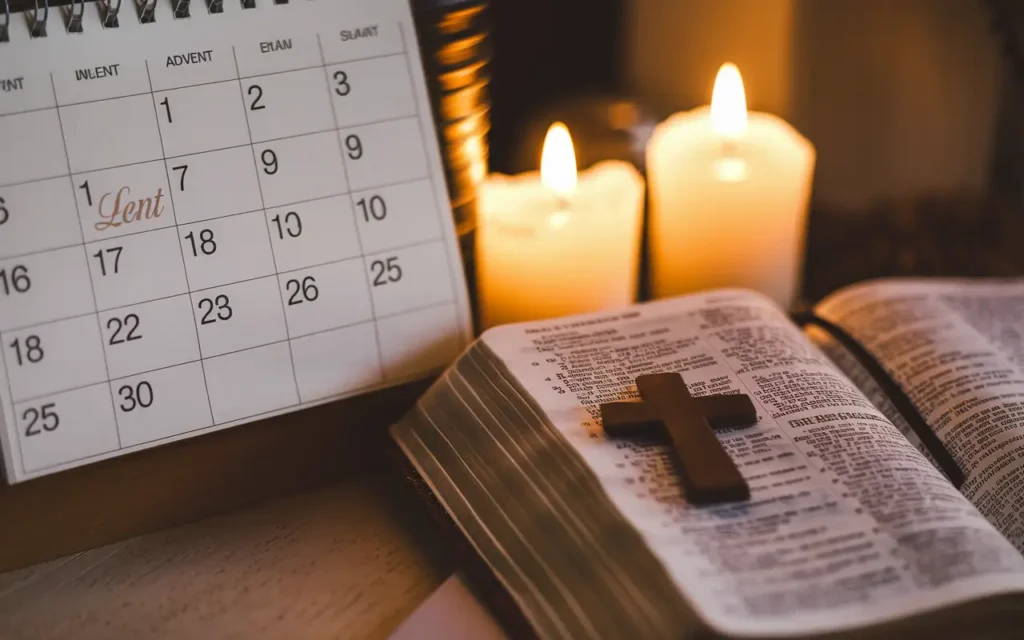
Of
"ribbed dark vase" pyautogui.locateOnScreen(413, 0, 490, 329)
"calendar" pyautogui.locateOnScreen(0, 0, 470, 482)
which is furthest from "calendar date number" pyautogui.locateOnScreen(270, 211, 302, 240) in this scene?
"ribbed dark vase" pyautogui.locateOnScreen(413, 0, 490, 329)

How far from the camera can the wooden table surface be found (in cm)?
46

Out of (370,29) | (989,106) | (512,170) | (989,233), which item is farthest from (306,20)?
(989,106)

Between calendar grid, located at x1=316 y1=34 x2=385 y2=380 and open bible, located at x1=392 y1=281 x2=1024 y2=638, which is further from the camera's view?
calendar grid, located at x1=316 y1=34 x2=385 y2=380

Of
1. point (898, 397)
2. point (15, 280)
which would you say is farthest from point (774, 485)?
point (15, 280)

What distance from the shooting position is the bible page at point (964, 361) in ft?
1.63

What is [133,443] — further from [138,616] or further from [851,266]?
[851,266]

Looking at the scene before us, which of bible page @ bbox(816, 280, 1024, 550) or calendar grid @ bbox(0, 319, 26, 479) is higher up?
calendar grid @ bbox(0, 319, 26, 479)

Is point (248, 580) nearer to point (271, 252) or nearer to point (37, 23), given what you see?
point (271, 252)

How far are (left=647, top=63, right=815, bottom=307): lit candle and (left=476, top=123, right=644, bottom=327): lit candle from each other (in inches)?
1.9

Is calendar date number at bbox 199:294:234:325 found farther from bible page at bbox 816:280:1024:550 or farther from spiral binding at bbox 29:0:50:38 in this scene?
bible page at bbox 816:280:1024:550

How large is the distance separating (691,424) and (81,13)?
369 mm

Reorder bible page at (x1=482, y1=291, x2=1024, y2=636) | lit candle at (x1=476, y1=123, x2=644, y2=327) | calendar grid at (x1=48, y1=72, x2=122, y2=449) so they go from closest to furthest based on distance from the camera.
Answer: bible page at (x1=482, y1=291, x2=1024, y2=636) → calendar grid at (x1=48, y1=72, x2=122, y2=449) → lit candle at (x1=476, y1=123, x2=644, y2=327)

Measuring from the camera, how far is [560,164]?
0.64 metres

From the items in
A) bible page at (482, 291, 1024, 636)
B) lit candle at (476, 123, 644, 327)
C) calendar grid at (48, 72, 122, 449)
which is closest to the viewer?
→ bible page at (482, 291, 1024, 636)
